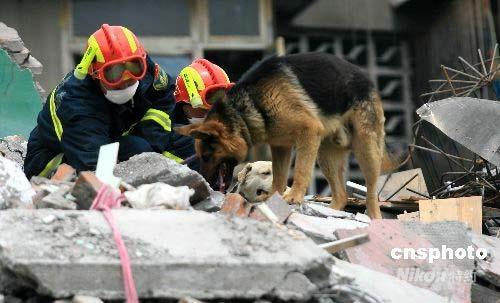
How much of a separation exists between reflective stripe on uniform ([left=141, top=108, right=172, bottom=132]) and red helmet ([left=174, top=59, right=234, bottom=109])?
2.00 feet

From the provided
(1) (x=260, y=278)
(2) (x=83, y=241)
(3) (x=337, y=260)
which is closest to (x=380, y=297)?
(3) (x=337, y=260)

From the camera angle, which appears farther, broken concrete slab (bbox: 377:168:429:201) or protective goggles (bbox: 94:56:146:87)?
broken concrete slab (bbox: 377:168:429:201)

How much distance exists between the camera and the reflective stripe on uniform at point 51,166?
21.2ft

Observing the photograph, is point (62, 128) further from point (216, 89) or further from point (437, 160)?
point (437, 160)

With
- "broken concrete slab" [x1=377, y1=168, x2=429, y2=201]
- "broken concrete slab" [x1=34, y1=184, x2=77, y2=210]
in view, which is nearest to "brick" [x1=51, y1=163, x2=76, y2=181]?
"broken concrete slab" [x1=34, y1=184, x2=77, y2=210]

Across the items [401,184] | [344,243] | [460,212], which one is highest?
[344,243]

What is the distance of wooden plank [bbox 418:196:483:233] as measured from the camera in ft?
20.9

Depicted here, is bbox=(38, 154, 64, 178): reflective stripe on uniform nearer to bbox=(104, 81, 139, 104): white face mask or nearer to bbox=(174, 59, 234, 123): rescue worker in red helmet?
bbox=(104, 81, 139, 104): white face mask

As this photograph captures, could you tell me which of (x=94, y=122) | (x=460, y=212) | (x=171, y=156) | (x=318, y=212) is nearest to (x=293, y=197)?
(x=318, y=212)

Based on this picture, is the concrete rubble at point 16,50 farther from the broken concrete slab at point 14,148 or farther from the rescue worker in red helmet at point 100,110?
the rescue worker in red helmet at point 100,110

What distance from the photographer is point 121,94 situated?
627cm

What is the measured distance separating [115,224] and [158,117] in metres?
2.69

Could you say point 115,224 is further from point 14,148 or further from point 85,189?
point 14,148

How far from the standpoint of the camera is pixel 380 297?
14.3 feet
